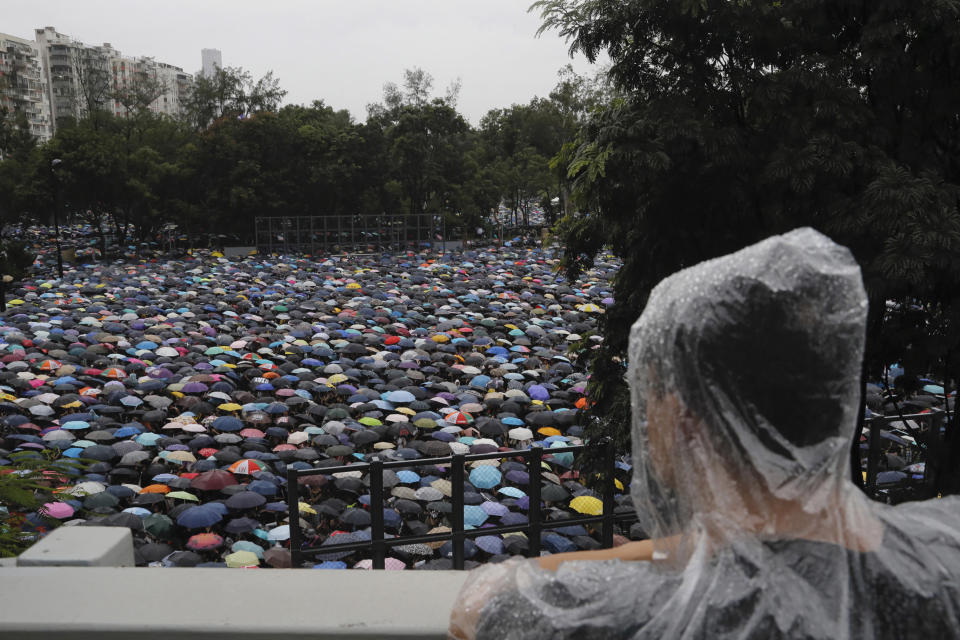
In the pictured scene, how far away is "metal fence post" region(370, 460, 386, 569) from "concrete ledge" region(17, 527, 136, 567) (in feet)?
10.2

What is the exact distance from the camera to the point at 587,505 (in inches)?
309

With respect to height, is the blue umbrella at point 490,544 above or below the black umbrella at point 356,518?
below

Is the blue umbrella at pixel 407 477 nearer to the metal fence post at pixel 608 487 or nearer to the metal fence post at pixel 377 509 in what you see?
the metal fence post at pixel 608 487

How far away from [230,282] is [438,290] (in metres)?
5.64

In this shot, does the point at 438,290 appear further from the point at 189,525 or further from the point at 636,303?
the point at 636,303

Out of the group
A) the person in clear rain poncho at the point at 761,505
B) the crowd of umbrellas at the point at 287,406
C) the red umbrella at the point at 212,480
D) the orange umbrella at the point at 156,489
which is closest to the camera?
the person in clear rain poncho at the point at 761,505

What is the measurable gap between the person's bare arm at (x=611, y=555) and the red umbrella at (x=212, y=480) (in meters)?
7.49

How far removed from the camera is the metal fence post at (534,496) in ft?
19.7

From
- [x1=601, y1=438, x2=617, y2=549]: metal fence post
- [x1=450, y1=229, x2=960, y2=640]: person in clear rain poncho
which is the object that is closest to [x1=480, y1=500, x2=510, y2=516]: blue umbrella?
[x1=601, y1=438, x2=617, y2=549]: metal fence post

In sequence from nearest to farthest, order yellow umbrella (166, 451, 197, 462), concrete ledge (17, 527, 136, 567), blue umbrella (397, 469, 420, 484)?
1. concrete ledge (17, 527, 136, 567)
2. blue umbrella (397, 469, 420, 484)
3. yellow umbrella (166, 451, 197, 462)

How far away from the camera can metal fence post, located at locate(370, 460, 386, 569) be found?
18.1ft

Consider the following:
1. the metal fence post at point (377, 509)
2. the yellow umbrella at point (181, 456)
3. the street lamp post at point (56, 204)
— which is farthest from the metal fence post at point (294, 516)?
the street lamp post at point (56, 204)

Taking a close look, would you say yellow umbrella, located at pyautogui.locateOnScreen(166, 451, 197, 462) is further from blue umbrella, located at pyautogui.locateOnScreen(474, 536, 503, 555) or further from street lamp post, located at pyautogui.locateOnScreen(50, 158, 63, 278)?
street lamp post, located at pyautogui.locateOnScreen(50, 158, 63, 278)

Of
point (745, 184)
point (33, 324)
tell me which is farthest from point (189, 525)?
point (33, 324)
